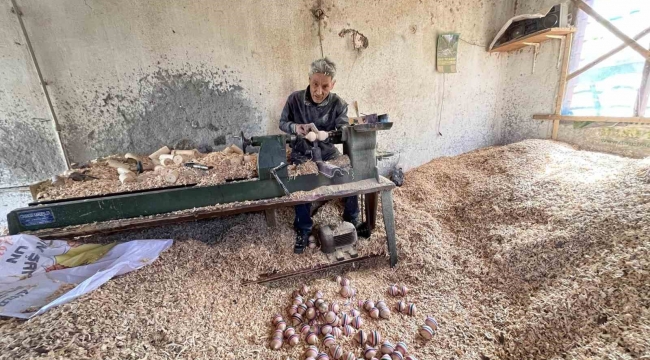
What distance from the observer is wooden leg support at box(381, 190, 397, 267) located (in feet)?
6.11

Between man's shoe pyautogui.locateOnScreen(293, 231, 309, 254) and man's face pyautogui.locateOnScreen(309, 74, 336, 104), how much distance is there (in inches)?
46.1

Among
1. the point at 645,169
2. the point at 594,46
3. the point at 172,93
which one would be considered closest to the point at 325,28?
the point at 172,93

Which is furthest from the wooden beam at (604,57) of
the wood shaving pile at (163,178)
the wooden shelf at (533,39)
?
the wood shaving pile at (163,178)

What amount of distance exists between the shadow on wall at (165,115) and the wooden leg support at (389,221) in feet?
5.77

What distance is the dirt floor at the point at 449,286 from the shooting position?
117 centimetres

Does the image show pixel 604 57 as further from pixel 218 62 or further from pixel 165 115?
pixel 165 115

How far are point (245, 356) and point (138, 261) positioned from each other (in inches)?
35.1

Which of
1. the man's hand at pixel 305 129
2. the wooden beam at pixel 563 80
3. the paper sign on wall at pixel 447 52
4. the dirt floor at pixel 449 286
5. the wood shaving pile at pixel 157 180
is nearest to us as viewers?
the dirt floor at pixel 449 286

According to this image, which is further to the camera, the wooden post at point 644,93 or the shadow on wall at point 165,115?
the wooden post at point 644,93

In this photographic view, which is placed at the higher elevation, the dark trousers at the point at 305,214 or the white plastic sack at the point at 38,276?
the white plastic sack at the point at 38,276

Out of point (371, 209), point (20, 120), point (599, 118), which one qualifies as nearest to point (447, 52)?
point (599, 118)

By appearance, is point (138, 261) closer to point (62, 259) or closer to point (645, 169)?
point (62, 259)

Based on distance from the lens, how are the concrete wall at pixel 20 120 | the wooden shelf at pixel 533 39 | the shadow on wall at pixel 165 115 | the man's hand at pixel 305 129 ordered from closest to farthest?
the man's hand at pixel 305 129 → the concrete wall at pixel 20 120 → the shadow on wall at pixel 165 115 → the wooden shelf at pixel 533 39

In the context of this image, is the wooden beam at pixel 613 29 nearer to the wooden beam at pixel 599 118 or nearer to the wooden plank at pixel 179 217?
the wooden beam at pixel 599 118
